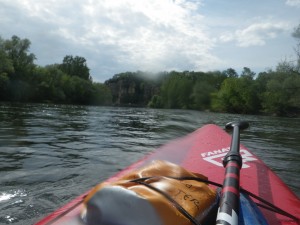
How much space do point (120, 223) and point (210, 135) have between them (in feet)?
12.9

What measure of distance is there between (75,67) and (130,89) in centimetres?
3585

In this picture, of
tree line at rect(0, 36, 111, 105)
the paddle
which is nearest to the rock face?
tree line at rect(0, 36, 111, 105)

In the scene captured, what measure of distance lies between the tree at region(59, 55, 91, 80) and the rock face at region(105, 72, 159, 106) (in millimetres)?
28052

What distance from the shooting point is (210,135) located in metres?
5.18

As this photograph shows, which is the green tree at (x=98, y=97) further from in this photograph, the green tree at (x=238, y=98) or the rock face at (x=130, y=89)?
the rock face at (x=130, y=89)

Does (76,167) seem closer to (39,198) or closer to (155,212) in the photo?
(39,198)

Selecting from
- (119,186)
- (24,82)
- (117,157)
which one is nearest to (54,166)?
(117,157)

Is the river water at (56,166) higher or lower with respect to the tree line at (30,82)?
lower

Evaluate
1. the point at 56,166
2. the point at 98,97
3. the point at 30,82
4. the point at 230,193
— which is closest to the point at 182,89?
the point at 98,97

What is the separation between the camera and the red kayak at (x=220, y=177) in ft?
6.78

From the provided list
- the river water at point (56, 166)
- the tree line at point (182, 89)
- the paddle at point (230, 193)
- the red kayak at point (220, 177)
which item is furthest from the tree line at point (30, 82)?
the paddle at point (230, 193)

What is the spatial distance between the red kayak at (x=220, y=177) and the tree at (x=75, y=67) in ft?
260

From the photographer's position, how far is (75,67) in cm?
8212

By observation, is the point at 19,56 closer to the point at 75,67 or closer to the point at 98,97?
the point at 98,97
